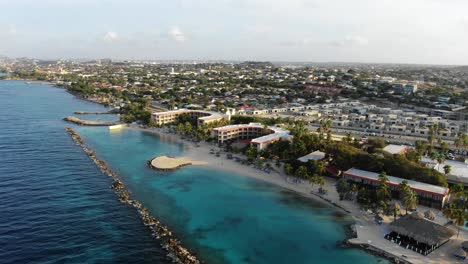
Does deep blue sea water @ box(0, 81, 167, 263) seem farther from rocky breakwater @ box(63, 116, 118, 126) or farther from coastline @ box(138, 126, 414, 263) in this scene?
rocky breakwater @ box(63, 116, 118, 126)

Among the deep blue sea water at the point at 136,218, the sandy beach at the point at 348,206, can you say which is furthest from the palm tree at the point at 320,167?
the deep blue sea water at the point at 136,218

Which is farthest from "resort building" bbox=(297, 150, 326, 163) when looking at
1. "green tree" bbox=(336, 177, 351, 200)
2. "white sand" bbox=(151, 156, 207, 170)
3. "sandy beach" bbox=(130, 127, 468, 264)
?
"white sand" bbox=(151, 156, 207, 170)

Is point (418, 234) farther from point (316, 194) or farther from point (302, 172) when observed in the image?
Result: point (302, 172)

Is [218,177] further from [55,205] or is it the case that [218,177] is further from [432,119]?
[432,119]

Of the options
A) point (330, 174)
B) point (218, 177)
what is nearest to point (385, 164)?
point (330, 174)

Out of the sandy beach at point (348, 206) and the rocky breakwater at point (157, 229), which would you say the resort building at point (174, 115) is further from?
the rocky breakwater at point (157, 229)

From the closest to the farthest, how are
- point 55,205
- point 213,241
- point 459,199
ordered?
point 213,241, point 459,199, point 55,205

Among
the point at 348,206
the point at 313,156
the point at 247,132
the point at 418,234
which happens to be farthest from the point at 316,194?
the point at 247,132
